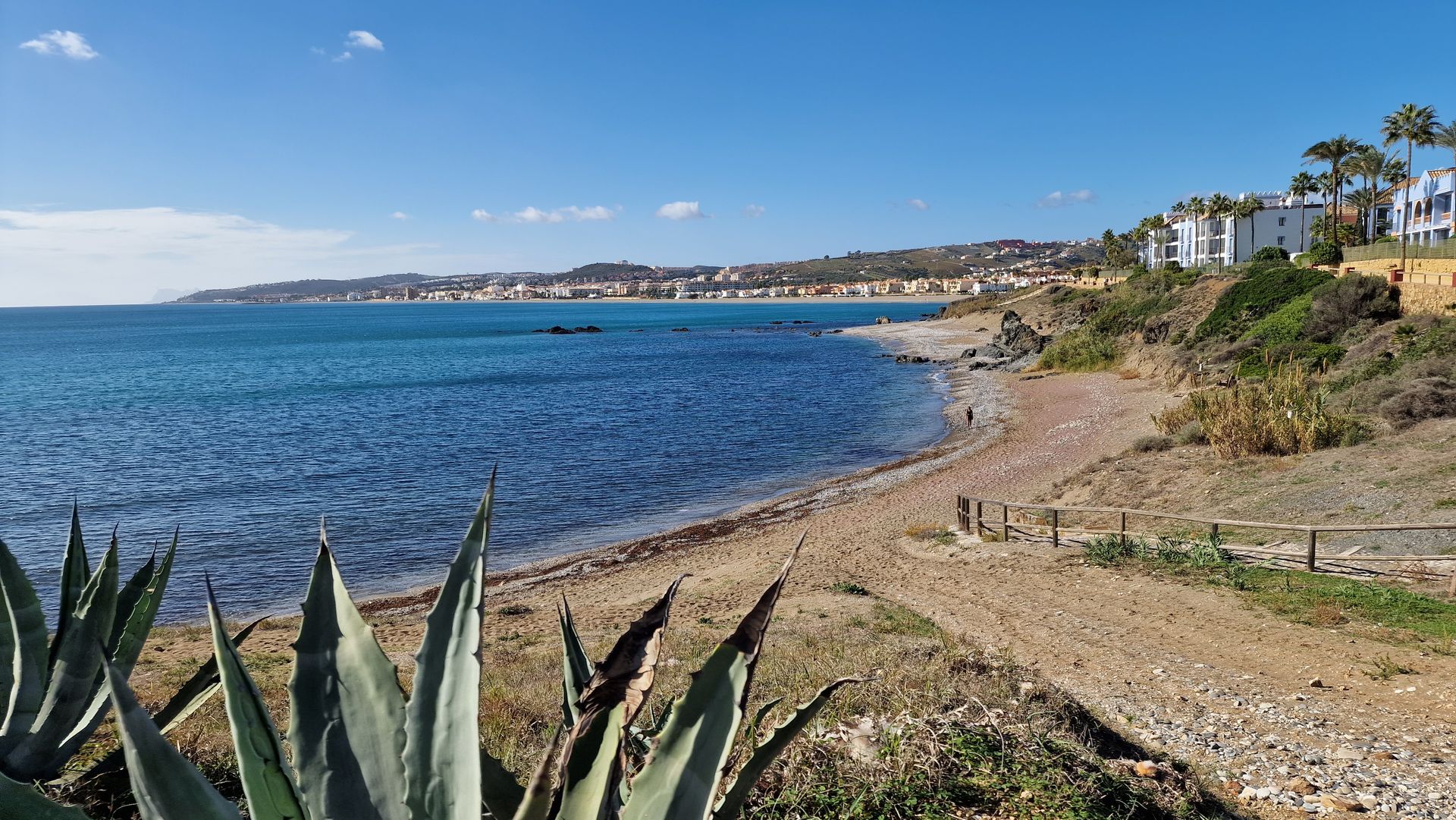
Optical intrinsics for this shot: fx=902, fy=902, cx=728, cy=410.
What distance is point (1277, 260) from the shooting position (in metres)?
50.6

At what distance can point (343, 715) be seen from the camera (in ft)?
6.13

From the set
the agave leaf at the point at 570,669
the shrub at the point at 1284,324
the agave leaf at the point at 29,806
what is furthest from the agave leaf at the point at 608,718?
the shrub at the point at 1284,324

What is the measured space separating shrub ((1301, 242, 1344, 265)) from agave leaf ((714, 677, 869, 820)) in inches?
1999

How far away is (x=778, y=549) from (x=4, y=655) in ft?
54.2

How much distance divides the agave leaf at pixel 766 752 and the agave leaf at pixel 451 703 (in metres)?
0.52

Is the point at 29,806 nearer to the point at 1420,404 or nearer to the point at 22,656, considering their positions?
the point at 22,656

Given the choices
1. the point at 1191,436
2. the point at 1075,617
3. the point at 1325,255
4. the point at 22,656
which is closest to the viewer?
the point at 22,656

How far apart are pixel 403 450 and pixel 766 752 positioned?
3511cm

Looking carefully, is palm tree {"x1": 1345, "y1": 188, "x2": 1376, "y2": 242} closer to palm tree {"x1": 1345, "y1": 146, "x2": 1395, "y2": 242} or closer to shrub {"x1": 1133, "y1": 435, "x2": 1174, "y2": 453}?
palm tree {"x1": 1345, "y1": 146, "x2": 1395, "y2": 242}

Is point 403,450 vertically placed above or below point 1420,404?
below

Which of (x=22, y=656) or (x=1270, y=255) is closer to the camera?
(x=22, y=656)

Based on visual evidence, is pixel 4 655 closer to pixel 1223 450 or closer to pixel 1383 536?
pixel 1383 536

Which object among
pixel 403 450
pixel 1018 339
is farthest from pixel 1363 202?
pixel 403 450

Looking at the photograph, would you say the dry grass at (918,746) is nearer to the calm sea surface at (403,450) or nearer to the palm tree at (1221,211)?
the calm sea surface at (403,450)
